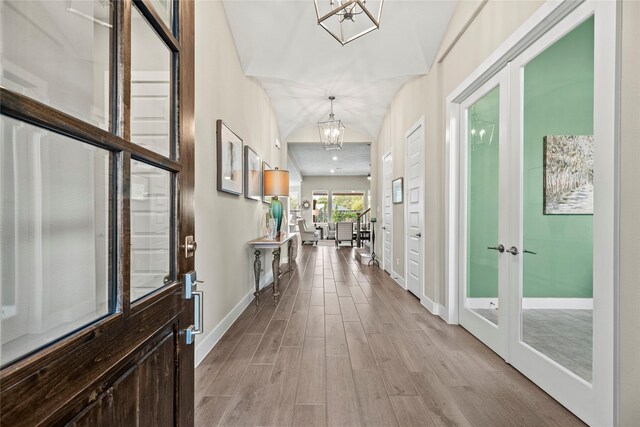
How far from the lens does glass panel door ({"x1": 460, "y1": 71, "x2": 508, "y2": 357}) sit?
2.29 m

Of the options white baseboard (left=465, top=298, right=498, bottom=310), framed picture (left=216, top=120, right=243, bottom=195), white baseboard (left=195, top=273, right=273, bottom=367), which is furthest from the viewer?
framed picture (left=216, top=120, right=243, bottom=195)

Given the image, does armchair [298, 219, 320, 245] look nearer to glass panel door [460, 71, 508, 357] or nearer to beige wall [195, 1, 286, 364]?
beige wall [195, 1, 286, 364]

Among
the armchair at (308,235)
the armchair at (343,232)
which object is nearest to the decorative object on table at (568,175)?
the armchair at (343,232)

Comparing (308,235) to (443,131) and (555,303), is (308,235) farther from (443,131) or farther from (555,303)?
(555,303)

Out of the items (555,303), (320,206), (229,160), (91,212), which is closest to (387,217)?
(229,160)

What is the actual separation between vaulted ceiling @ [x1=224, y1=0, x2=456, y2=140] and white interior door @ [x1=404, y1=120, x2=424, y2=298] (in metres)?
0.84

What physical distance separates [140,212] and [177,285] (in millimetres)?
286

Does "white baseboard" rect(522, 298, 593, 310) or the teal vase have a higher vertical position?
the teal vase

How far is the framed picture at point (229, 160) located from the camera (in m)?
2.69

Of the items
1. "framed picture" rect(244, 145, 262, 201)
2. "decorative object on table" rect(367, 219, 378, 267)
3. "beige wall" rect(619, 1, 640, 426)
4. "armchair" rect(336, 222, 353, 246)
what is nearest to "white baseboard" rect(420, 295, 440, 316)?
"beige wall" rect(619, 1, 640, 426)

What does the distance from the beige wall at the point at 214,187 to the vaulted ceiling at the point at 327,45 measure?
24 cm

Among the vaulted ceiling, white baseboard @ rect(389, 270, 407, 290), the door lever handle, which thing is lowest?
white baseboard @ rect(389, 270, 407, 290)

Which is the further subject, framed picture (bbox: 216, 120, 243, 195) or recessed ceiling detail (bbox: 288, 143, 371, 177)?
recessed ceiling detail (bbox: 288, 143, 371, 177)

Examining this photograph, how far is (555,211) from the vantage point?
6.03ft
